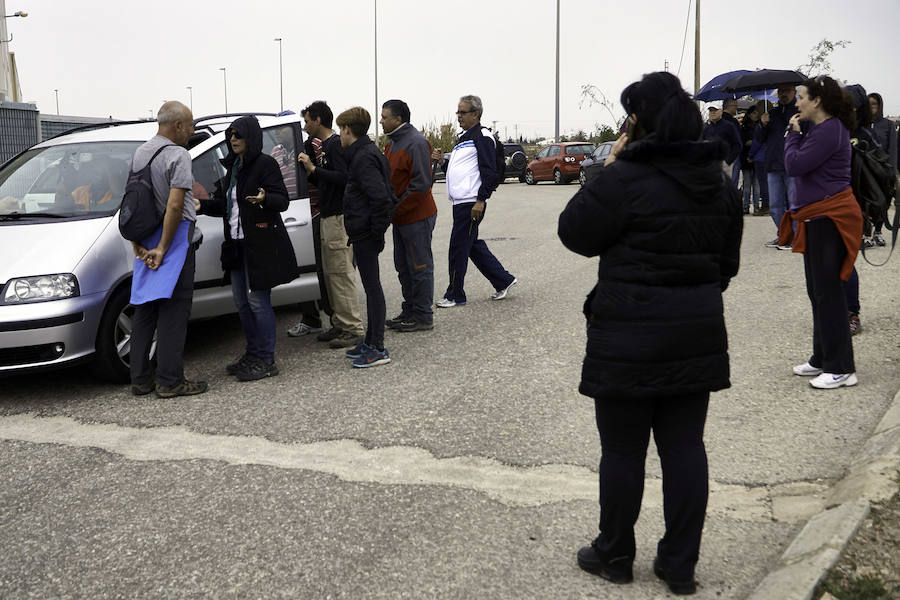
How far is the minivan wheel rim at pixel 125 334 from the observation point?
20.2 ft

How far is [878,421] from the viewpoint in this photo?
5.00 meters

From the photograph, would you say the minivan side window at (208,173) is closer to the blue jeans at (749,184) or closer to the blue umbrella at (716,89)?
the blue jeans at (749,184)

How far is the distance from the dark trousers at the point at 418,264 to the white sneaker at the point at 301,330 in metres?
0.86

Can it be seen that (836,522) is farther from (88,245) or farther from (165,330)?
(88,245)

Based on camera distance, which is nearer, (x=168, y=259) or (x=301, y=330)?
(x=168, y=259)

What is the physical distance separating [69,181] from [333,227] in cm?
193

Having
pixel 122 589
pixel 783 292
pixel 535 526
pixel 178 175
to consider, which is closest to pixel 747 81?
pixel 783 292

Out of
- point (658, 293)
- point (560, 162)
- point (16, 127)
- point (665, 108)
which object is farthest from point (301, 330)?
point (560, 162)

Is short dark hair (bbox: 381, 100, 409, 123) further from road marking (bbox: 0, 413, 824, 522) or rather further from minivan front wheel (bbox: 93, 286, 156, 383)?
road marking (bbox: 0, 413, 824, 522)

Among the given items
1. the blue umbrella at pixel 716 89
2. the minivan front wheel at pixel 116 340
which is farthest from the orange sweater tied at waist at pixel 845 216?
the blue umbrella at pixel 716 89

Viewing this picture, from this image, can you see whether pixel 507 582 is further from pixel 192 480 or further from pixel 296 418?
pixel 296 418

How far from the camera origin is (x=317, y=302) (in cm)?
798

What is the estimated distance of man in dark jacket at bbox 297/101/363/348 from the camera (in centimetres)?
692

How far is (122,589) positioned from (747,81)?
50.3ft
